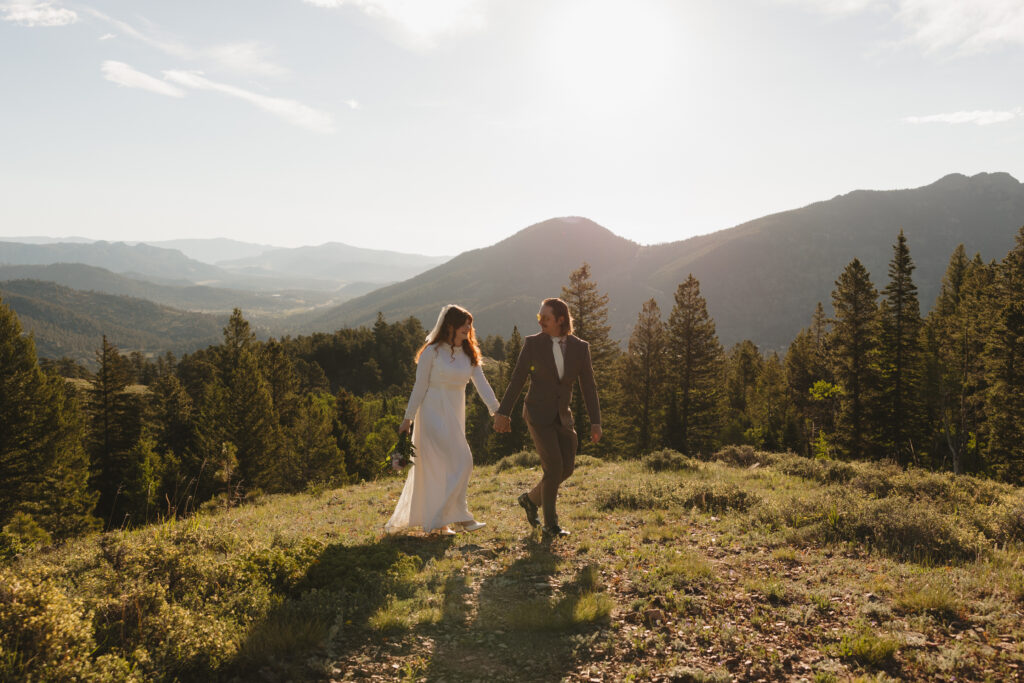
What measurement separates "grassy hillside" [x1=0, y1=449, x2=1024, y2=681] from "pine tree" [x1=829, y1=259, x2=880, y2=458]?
3159 cm

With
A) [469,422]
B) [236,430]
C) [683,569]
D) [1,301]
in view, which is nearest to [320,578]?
[683,569]

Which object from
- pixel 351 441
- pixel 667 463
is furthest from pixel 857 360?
pixel 351 441

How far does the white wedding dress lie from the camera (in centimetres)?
782

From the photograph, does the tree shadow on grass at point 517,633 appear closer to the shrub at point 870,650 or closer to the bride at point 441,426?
the bride at point 441,426

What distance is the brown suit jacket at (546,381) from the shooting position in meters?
7.36

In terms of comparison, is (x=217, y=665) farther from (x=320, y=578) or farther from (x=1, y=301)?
(x=1, y=301)

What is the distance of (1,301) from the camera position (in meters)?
24.6

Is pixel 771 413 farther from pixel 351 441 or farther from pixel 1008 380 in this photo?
pixel 351 441

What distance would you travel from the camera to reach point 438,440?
7.82 meters

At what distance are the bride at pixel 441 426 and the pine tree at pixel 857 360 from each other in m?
36.0

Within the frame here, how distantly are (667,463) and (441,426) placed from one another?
925 cm

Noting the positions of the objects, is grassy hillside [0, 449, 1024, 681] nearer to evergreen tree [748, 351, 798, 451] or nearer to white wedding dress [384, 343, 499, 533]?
white wedding dress [384, 343, 499, 533]

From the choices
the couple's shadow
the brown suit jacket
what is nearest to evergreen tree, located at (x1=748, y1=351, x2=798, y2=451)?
the brown suit jacket

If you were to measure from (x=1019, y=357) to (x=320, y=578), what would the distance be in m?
35.7
